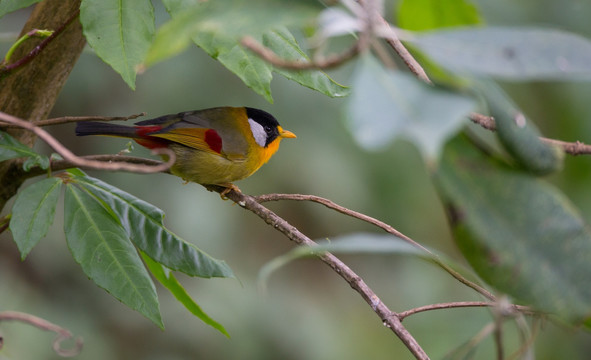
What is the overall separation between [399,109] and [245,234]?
15.2ft

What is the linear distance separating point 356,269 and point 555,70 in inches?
183

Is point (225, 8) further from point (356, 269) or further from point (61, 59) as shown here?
point (356, 269)

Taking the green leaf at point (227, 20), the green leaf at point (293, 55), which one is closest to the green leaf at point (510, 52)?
the green leaf at point (227, 20)

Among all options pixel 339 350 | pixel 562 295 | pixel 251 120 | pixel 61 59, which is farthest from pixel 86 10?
pixel 339 350

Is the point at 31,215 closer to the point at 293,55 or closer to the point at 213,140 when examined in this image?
the point at 293,55

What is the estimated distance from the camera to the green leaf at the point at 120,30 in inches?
52.1

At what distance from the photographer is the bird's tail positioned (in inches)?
102

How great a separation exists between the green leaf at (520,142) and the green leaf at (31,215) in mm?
955

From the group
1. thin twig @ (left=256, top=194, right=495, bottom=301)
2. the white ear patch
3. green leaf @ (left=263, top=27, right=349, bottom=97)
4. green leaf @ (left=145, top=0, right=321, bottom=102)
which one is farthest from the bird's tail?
green leaf @ (left=145, top=0, right=321, bottom=102)

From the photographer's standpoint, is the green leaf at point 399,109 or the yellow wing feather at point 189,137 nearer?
the green leaf at point 399,109

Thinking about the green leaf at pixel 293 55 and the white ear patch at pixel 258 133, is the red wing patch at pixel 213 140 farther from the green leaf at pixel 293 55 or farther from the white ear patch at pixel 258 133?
the green leaf at pixel 293 55

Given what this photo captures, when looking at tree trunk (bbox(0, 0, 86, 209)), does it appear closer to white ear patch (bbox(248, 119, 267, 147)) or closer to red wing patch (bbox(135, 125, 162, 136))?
red wing patch (bbox(135, 125, 162, 136))

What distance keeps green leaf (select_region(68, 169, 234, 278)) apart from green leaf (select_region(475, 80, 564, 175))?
86cm

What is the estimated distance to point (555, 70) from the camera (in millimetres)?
713
